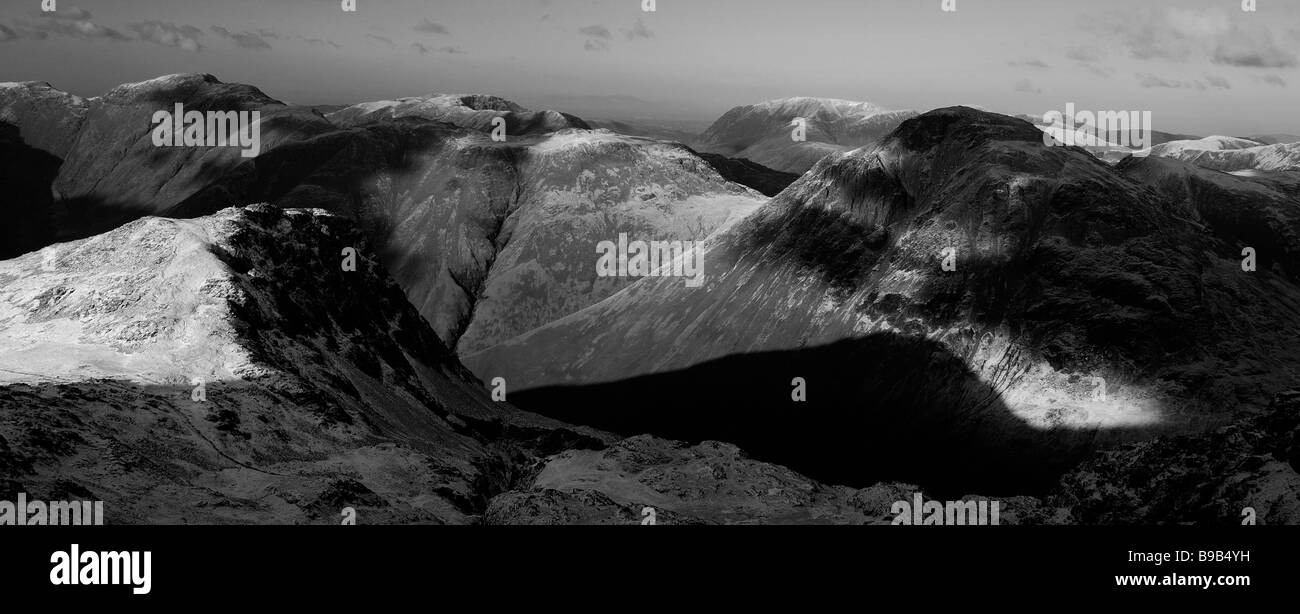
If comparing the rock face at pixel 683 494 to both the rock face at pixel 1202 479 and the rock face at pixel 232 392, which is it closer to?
the rock face at pixel 1202 479

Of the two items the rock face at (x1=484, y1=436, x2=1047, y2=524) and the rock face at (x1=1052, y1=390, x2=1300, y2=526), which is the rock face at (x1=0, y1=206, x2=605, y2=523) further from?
the rock face at (x1=1052, y1=390, x2=1300, y2=526)

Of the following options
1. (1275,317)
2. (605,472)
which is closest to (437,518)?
(605,472)

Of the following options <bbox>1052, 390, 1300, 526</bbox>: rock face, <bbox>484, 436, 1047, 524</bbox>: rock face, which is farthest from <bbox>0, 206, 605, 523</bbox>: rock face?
<bbox>1052, 390, 1300, 526</bbox>: rock face

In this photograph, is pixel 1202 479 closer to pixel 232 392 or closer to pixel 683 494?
pixel 683 494

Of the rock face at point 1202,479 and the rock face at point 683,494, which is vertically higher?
the rock face at point 1202,479

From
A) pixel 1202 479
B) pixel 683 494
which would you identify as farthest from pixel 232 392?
pixel 1202 479

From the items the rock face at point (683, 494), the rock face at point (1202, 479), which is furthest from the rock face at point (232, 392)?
the rock face at point (1202, 479)

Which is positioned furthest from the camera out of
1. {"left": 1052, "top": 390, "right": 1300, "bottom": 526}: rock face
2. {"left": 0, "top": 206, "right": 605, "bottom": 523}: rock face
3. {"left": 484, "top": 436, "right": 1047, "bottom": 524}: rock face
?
{"left": 0, "top": 206, "right": 605, "bottom": 523}: rock face
